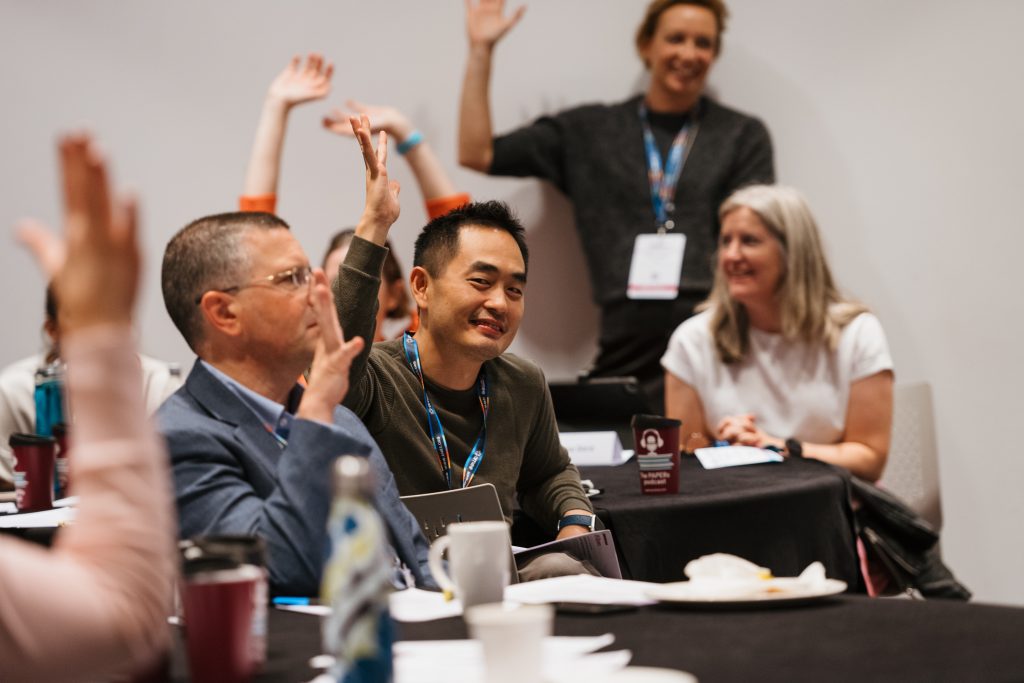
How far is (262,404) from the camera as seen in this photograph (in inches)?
73.1

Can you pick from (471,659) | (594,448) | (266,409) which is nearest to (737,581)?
(471,659)

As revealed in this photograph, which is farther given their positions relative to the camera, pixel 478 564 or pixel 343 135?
pixel 343 135

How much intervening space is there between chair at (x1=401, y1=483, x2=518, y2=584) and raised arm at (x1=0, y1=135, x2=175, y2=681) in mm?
1174

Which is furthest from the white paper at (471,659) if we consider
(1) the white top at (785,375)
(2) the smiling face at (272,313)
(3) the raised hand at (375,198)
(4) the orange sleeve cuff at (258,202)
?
(4) the orange sleeve cuff at (258,202)

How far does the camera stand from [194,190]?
4898 millimetres

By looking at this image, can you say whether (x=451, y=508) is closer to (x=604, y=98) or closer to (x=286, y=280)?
(x=286, y=280)

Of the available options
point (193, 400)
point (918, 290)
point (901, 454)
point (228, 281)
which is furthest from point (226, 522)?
point (918, 290)

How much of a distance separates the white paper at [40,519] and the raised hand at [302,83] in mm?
2471

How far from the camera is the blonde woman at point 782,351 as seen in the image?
3695 millimetres

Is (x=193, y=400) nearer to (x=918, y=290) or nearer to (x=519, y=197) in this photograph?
(x=519, y=197)

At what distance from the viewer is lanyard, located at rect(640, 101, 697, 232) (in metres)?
4.88

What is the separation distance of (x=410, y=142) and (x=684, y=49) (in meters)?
1.22

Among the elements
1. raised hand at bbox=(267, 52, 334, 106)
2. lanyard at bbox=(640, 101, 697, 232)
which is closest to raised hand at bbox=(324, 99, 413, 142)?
raised hand at bbox=(267, 52, 334, 106)

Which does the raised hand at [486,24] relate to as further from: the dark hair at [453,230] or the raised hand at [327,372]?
the raised hand at [327,372]
